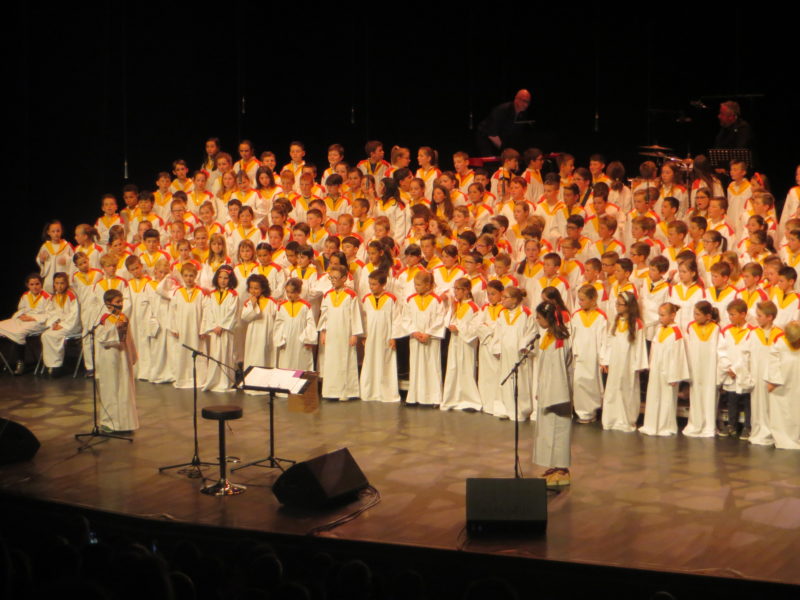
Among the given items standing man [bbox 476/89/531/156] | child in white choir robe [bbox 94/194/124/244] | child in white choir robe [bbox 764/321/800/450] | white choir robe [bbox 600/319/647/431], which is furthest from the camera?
child in white choir robe [bbox 94/194/124/244]

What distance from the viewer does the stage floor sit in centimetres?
642

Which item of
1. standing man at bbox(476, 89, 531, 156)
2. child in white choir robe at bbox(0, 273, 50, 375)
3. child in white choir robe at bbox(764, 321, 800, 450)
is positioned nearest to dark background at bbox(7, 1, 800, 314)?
standing man at bbox(476, 89, 531, 156)

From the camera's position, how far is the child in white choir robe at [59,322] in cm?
1234

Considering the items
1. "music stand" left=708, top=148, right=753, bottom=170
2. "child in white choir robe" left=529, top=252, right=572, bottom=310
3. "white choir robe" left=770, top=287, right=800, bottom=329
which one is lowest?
"white choir robe" left=770, top=287, right=800, bottom=329

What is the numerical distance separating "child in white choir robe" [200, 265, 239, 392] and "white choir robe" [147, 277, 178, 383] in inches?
24.9

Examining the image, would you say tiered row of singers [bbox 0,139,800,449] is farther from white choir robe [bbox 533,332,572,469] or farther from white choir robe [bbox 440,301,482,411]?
white choir robe [bbox 533,332,572,469]

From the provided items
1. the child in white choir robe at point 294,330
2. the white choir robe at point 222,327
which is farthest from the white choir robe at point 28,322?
the child in white choir robe at point 294,330

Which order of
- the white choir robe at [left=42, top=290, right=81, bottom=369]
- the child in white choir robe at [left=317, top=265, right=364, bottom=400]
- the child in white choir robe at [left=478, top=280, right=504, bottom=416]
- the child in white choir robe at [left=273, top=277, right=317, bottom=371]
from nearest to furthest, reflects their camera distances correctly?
the child in white choir robe at [left=478, top=280, right=504, bottom=416]
the child in white choir robe at [left=317, top=265, right=364, bottom=400]
the child in white choir robe at [left=273, top=277, right=317, bottom=371]
the white choir robe at [left=42, top=290, right=81, bottom=369]

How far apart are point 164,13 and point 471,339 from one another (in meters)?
7.66

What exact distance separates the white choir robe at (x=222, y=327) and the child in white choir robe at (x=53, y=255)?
280cm

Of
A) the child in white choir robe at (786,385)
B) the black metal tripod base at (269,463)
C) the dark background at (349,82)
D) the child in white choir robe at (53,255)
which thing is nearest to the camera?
the black metal tripod base at (269,463)

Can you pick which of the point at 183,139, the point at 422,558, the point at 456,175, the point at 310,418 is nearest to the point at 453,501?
the point at 422,558

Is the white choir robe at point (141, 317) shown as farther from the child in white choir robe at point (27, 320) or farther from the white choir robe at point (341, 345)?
the white choir robe at point (341, 345)

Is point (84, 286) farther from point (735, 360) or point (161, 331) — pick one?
point (735, 360)
